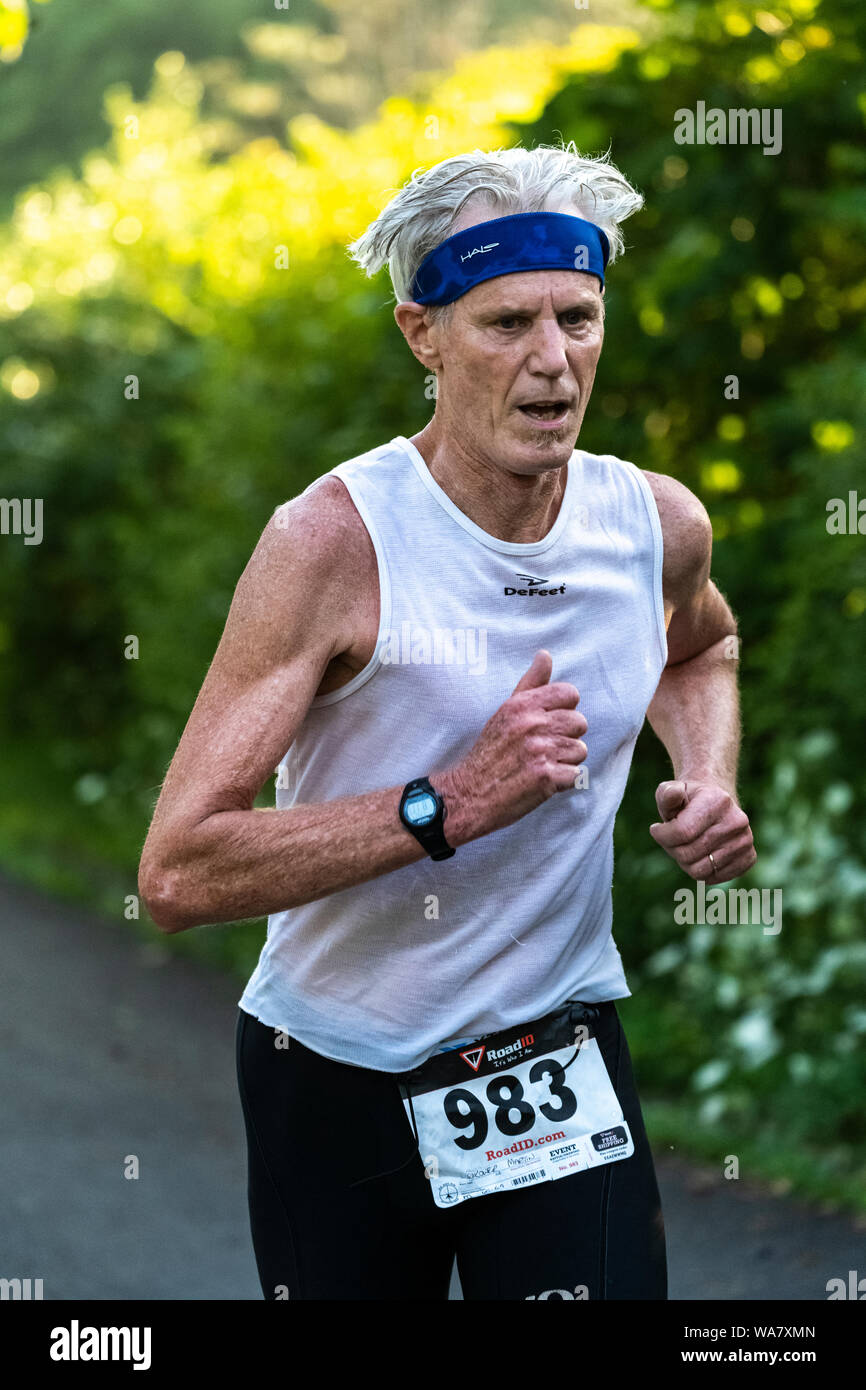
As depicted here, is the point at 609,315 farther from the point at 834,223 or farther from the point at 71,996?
the point at 71,996

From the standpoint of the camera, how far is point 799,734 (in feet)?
20.3

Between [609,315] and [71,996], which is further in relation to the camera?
[71,996]

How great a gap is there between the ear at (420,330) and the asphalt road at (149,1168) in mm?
3088

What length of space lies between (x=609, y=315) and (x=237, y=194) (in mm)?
4514

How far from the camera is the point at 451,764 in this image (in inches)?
106

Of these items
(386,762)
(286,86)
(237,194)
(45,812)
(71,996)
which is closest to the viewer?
(386,762)

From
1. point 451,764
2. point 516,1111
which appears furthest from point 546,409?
point 516,1111

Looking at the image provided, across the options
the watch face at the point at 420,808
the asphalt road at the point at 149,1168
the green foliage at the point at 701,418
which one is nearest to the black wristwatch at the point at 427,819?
the watch face at the point at 420,808

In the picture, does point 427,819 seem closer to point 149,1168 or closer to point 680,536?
point 680,536

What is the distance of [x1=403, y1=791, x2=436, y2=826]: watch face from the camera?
8.21ft

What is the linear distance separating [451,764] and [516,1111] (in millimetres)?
567

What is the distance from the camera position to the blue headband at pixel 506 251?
2686mm
